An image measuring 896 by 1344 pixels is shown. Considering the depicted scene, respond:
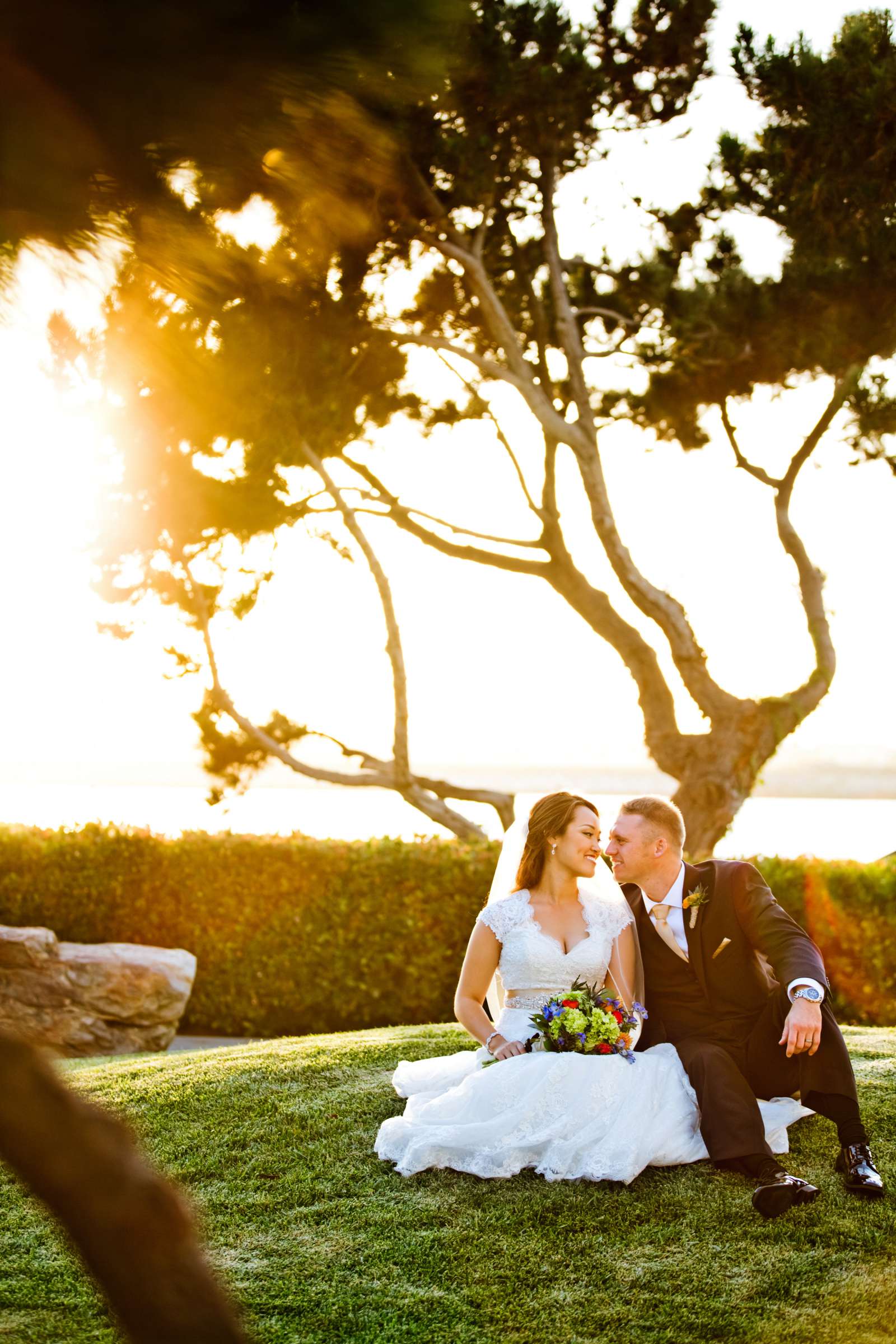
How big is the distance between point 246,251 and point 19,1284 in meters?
3.53

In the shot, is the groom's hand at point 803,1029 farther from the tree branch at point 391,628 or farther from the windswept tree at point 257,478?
the tree branch at point 391,628

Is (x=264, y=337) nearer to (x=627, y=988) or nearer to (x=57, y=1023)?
(x=57, y=1023)

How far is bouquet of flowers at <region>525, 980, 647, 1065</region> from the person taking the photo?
4.84 m

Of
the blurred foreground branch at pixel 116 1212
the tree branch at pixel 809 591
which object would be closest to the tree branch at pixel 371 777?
the tree branch at pixel 809 591

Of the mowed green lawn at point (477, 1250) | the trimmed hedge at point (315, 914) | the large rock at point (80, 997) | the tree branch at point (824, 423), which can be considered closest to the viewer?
the mowed green lawn at point (477, 1250)

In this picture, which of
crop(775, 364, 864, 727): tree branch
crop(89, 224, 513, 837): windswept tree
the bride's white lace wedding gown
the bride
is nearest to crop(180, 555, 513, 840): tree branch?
crop(89, 224, 513, 837): windswept tree

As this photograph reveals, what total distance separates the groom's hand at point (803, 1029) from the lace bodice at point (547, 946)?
41.1 inches

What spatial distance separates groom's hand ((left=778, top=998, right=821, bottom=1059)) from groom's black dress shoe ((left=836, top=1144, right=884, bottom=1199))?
0.51 m

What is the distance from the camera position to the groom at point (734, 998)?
4.55 meters

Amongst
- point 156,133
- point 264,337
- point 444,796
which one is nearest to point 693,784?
point 444,796

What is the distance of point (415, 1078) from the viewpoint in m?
5.66

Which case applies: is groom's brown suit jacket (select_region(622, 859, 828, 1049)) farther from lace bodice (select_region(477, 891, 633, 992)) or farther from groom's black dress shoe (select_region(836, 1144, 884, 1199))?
groom's black dress shoe (select_region(836, 1144, 884, 1199))

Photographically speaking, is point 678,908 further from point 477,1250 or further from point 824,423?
point 824,423

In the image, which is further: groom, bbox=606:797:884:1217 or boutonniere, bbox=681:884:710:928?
boutonniere, bbox=681:884:710:928
